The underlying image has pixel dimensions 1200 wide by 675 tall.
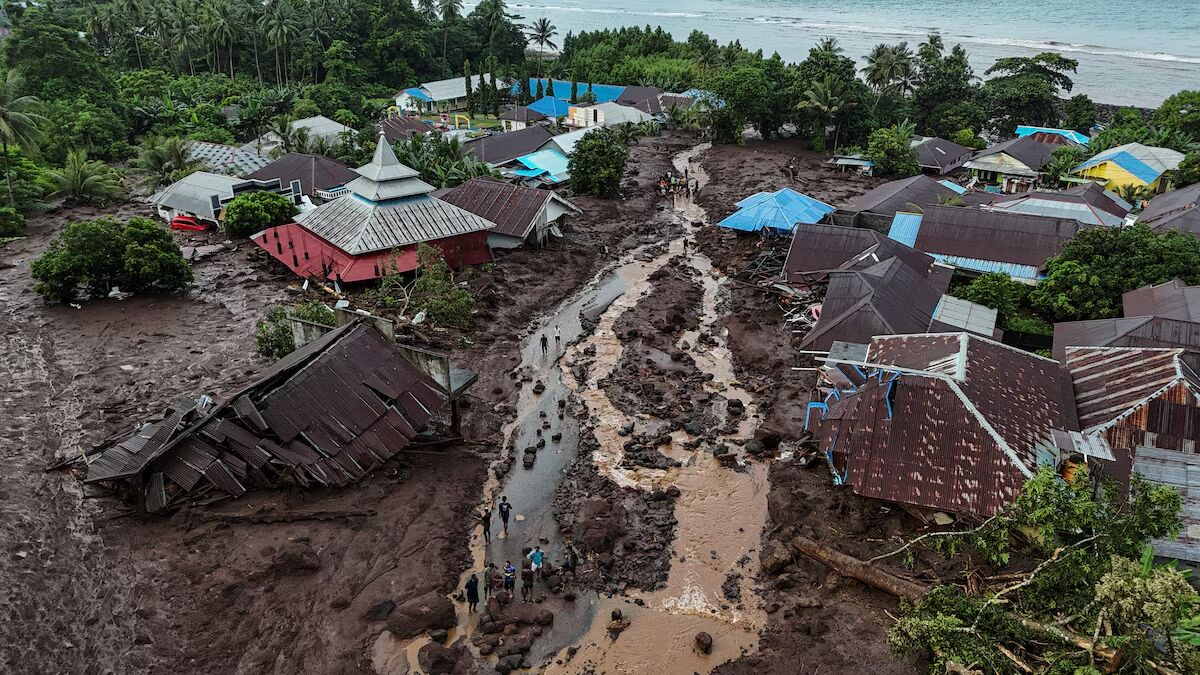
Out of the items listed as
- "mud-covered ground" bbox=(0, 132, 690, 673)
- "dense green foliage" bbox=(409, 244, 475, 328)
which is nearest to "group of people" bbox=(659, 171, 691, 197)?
"dense green foliage" bbox=(409, 244, 475, 328)

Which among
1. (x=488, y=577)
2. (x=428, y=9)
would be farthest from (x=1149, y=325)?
(x=428, y=9)

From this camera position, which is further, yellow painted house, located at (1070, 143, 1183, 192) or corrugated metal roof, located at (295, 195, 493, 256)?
yellow painted house, located at (1070, 143, 1183, 192)

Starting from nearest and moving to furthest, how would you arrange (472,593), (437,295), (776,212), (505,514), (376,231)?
(472,593) → (505,514) → (437,295) → (376,231) → (776,212)

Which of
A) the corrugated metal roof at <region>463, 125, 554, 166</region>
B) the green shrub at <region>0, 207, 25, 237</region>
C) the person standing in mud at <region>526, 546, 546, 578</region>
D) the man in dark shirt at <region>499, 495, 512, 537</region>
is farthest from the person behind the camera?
the corrugated metal roof at <region>463, 125, 554, 166</region>

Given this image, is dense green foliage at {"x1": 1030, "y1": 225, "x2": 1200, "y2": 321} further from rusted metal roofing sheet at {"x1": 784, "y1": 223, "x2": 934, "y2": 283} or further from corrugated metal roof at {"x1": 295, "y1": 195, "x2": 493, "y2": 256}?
corrugated metal roof at {"x1": 295, "y1": 195, "x2": 493, "y2": 256}

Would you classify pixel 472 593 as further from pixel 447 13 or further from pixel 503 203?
pixel 447 13
